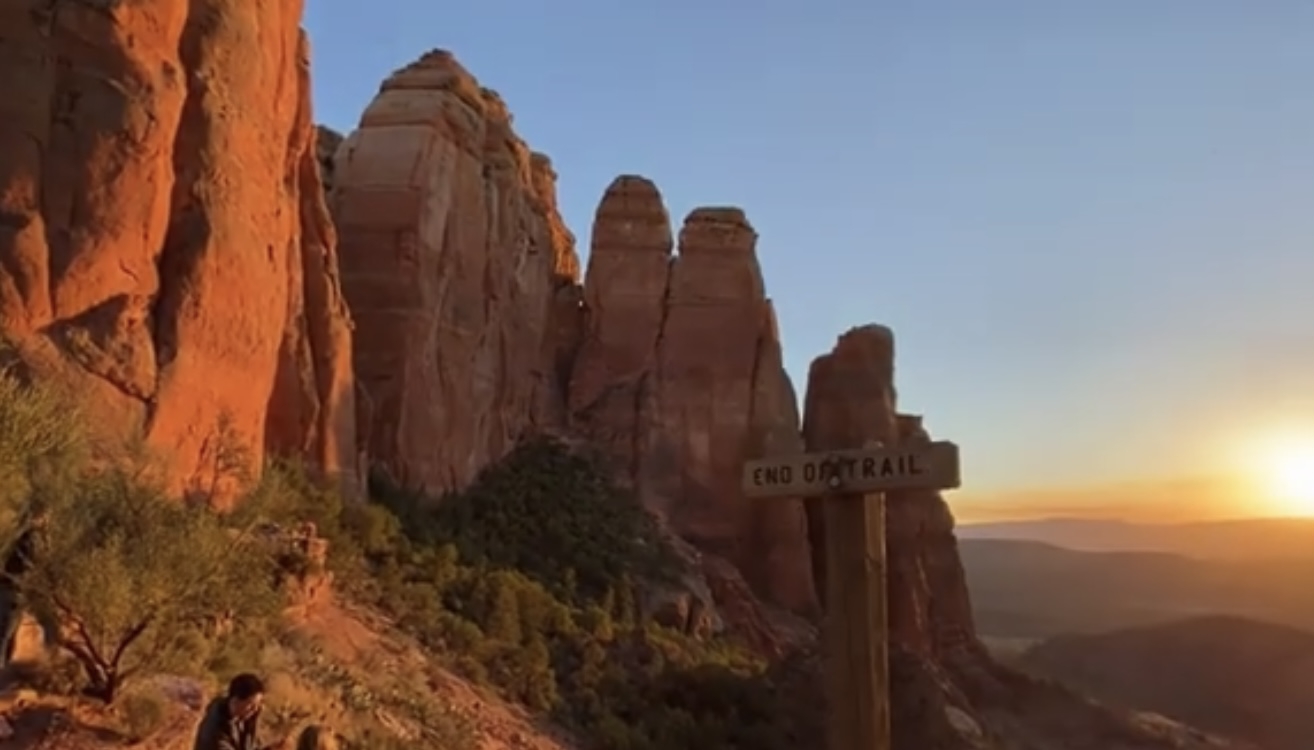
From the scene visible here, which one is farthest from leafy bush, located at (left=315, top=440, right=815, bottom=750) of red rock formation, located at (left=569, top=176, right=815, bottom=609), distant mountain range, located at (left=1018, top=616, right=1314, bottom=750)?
distant mountain range, located at (left=1018, top=616, right=1314, bottom=750)

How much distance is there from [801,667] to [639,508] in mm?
10566

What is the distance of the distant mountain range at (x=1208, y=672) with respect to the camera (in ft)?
188

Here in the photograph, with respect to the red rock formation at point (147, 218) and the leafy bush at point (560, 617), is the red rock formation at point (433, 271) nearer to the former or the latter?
the leafy bush at point (560, 617)

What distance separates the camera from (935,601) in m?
48.2

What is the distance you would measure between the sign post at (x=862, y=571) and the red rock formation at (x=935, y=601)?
3070 centimetres

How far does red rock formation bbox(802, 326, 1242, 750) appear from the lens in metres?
42.3

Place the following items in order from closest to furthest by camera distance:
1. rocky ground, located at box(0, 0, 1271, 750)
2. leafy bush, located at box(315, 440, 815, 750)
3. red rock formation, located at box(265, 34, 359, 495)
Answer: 1. rocky ground, located at box(0, 0, 1271, 750)
2. leafy bush, located at box(315, 440, 815, 750)
3. red rock formation, located at box(265, 34, 359, 495)

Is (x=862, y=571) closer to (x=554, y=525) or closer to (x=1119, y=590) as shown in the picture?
(x=554, y=525)

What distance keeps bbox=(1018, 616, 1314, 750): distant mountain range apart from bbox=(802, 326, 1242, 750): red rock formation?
12401mm

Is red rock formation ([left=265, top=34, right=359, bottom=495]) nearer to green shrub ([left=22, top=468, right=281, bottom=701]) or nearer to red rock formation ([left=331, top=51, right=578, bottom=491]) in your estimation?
red rock formation ([left=331, top=51, right=578, bottom=491])

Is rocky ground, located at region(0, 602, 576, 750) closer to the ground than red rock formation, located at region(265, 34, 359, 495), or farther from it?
closer to the ground

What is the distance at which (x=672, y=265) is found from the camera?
4759 centimetres

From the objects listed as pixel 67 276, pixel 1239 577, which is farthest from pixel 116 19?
pixel 1239 577

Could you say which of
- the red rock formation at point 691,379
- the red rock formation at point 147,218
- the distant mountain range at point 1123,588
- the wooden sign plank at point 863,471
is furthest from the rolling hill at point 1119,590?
the wooden sign plank at point 863,471
